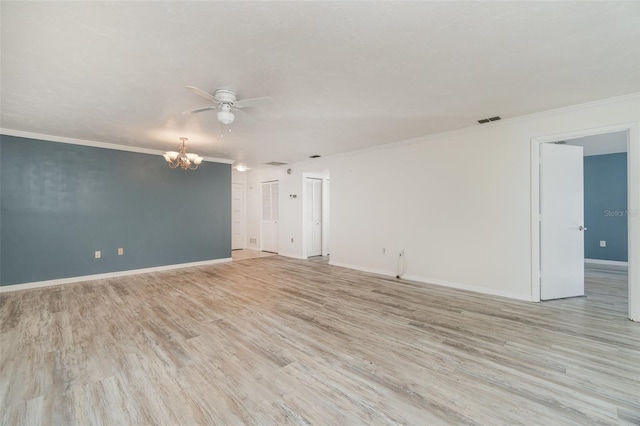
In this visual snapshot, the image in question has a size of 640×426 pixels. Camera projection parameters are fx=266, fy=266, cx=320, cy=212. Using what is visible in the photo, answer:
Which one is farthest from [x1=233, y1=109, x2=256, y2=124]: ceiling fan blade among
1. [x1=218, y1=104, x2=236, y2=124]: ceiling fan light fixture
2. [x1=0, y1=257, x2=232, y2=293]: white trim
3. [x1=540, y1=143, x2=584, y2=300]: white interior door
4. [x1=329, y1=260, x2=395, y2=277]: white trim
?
[x1=0, y1=257, x2=232, y2=293]: white trim

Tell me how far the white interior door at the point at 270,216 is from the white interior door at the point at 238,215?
1.02m

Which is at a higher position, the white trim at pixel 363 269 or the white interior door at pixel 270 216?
the white interior door at pixel 270 216

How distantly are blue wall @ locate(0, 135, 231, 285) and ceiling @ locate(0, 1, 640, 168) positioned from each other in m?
1.06

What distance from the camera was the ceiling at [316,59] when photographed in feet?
5.89

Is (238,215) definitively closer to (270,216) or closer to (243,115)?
(270,216)

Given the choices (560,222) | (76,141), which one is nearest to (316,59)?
→ (560,222)

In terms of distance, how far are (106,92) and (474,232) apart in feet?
17.3

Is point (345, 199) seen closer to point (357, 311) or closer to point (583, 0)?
point (357, 311)

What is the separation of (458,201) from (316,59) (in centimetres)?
336

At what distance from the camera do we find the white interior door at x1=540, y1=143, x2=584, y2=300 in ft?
12.5

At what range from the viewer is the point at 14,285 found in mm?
4402

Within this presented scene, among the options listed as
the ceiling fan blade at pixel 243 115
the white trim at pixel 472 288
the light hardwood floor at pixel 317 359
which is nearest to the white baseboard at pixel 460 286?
the white trim at pixel 472 288

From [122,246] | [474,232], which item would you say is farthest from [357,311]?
[122,246]

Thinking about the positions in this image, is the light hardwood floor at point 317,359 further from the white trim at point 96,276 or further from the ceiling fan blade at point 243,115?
the ceiling fan blade at point 243,115
